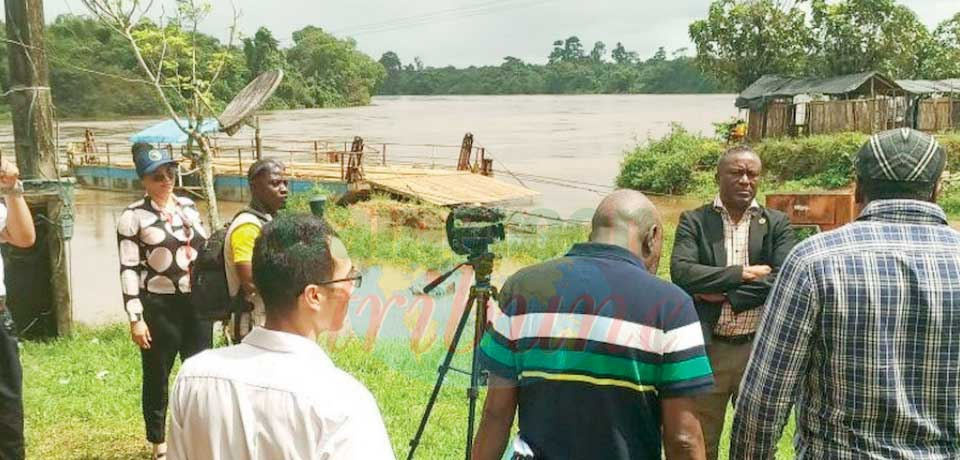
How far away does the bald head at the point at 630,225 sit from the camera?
2002mm

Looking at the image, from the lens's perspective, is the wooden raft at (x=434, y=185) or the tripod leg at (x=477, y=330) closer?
the tripod leg at (x=477, y=330)

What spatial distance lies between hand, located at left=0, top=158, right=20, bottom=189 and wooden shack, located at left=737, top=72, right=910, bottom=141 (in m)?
25.2

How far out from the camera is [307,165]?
84.9 ft

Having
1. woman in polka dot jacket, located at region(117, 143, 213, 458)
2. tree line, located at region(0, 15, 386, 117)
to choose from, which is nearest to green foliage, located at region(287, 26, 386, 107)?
tree line, located at region(0, 15, 386, 117)

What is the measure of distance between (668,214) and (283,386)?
64.0 ft

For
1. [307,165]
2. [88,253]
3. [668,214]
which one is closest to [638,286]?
[88,253]

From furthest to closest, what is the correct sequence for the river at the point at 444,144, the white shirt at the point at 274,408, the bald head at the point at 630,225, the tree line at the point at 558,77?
the tree line at the point at 558,77
the river at the point at 444,144
the bald head at the point at 630,225
the white shirt at the point at 274,408

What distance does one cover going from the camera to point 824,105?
25453mm

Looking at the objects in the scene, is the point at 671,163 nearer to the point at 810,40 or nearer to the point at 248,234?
the point at 810,40

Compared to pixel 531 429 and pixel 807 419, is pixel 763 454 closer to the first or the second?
pixel 807 419

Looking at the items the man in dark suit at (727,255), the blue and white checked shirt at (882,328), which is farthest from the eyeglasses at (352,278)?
the man in dark suit at (727,255)

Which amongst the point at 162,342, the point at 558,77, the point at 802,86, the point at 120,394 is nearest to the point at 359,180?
the point at 802,86

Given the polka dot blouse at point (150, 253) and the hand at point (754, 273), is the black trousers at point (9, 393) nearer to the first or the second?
the polka dot blouse at point (150, 253)

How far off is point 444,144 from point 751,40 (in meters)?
23.3
